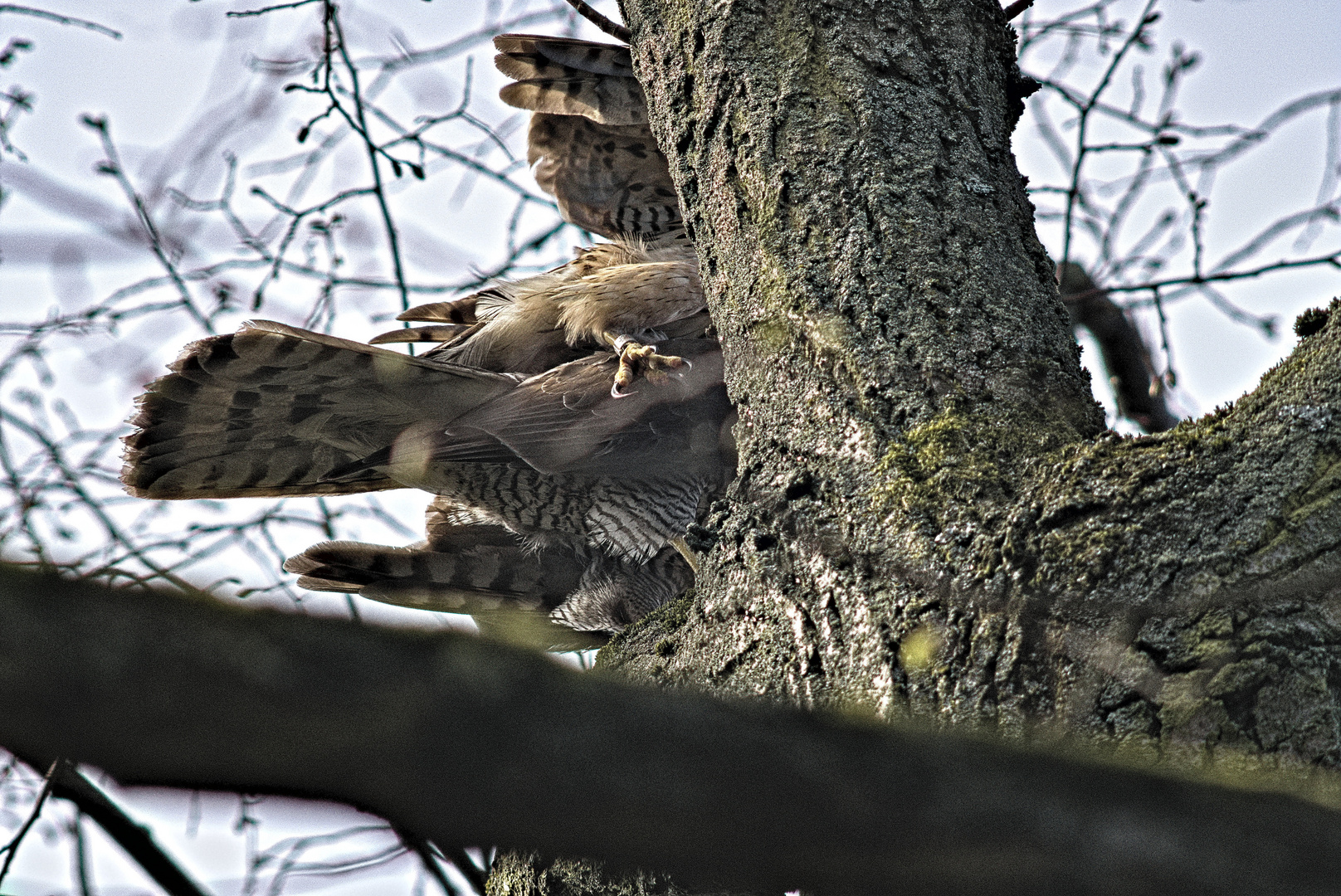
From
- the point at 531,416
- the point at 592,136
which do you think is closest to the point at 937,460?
the point at 531,416

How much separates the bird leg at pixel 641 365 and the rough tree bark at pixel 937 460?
553 mm

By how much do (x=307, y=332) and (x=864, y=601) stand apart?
1626 millimetres

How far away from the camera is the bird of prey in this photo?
8.77ft

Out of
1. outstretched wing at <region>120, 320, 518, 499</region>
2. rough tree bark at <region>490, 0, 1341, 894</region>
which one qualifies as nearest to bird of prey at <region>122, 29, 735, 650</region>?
outstretched wing at <region>120, 320, 518, 499</region>

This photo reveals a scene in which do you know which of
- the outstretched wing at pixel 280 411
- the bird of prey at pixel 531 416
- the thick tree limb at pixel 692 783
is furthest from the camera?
the bird of prey at pixel 531 416

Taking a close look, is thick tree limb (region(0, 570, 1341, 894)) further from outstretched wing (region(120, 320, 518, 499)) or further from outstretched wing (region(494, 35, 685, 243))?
outstretched wing (region(494, 35, 685, 243))

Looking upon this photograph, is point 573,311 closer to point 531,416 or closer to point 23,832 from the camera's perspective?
point 531,416

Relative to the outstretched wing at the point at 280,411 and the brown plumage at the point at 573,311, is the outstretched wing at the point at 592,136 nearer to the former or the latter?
the brown plumage at the point at 573,311

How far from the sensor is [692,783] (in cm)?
67

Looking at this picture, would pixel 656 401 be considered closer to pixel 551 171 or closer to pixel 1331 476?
pixel 551 171

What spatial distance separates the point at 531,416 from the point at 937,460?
141 cm

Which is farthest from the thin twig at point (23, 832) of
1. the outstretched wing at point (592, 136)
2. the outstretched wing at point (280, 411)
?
the outstretched wing at point (592, 136)

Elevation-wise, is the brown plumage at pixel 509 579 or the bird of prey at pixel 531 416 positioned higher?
the bird of prey at pixel 531 416

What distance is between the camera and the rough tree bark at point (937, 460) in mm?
1314
